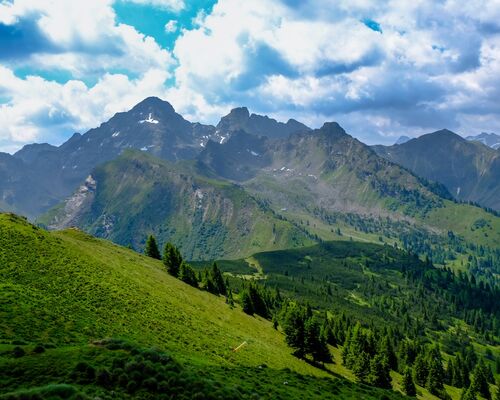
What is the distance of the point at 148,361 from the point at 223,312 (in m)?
72.5

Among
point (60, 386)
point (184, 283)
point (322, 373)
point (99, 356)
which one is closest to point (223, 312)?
point (184, 283)

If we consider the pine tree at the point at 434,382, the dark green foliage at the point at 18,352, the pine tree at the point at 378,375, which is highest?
the dark green foliage at the point at 18,352

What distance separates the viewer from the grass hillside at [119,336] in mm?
31875

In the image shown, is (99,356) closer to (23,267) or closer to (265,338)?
(23,267)

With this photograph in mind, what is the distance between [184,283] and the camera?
12288 centimetres

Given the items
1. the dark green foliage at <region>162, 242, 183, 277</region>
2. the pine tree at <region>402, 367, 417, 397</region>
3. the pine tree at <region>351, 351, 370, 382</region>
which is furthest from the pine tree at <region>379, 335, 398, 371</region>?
the dark green foliage at <region>162, 242, 183, 277</region>

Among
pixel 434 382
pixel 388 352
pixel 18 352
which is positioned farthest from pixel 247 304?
pixel 18 352

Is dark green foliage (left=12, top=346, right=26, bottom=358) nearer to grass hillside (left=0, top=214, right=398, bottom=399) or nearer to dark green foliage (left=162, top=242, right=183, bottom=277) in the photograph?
grass hillside (left=0, top=214, right=398, bottom=399)

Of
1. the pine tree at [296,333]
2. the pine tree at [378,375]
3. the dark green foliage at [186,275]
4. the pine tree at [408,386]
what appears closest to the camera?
the pine tree at [296,333]

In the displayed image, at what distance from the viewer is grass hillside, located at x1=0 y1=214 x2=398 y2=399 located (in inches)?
1255

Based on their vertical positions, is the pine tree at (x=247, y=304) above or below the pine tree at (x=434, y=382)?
above

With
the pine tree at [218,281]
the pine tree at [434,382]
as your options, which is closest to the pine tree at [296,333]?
the pine tree at [218,281]

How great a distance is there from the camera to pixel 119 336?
55.7 m

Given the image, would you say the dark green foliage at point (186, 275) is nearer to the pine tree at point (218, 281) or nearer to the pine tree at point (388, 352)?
the pine tree at point (218, 281)
